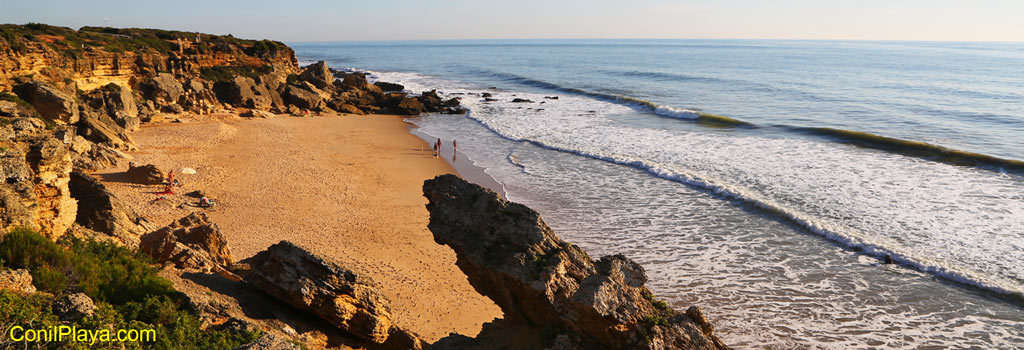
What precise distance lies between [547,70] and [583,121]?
49949 millimetres

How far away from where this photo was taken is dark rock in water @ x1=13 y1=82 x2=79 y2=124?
74.2 feet

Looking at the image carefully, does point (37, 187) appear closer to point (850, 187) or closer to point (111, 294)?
point (111, 294)

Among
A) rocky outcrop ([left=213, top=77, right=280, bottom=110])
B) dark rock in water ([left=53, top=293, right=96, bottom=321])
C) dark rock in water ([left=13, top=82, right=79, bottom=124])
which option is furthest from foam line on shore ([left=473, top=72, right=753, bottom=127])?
dark rock in water ([left=53, top=293, right=96, bottom=321])

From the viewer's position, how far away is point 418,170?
25391mm

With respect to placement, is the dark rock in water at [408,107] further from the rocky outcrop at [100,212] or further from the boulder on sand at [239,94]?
the rocky outcrop at [100,212]

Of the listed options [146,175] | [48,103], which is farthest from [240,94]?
[146,175]

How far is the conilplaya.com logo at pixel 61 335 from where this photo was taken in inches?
214

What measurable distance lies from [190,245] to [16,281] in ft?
14.8

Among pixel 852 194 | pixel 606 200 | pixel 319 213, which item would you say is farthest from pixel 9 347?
pixel 852 194

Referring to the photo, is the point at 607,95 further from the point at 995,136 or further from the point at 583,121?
the point at 995,136

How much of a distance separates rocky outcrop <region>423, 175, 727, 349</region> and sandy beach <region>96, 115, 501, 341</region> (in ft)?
10.8

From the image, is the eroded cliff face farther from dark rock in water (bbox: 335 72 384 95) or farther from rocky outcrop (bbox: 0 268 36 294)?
rocky outcrop (bbox: 0 268 36 294)

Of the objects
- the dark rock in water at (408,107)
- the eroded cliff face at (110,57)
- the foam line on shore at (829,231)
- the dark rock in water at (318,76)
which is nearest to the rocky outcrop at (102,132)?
the eroded cliff face at (110,57)

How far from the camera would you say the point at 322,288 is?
28.8 feet
